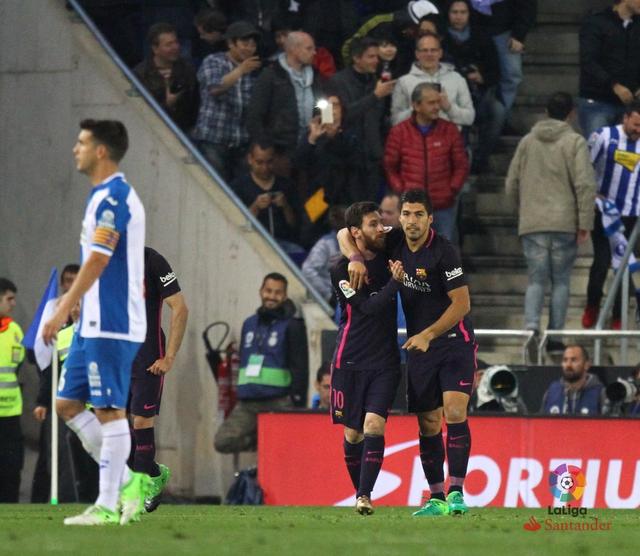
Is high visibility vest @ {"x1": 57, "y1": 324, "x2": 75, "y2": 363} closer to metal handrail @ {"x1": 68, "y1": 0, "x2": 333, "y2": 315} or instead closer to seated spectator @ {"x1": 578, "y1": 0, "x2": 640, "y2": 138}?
metal handrail @ {"x1": 68, "y1": 0, "x2": 333, "y2": 315}

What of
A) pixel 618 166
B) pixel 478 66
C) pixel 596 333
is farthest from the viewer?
pixel 478 66

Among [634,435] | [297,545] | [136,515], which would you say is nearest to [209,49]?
[634,435]

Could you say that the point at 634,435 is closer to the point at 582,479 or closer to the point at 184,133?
the point at 582,479

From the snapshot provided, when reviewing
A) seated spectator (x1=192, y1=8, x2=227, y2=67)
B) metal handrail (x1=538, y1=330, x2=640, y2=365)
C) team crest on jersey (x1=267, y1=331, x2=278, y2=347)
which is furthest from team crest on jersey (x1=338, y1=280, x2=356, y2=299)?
seated spectator (x1=192, y1=8, x2=227, y2=67)

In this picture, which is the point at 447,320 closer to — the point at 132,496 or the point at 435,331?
the point at 435,331

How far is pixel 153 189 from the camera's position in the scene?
19797 millimetres

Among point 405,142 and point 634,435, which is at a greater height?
point 405,142

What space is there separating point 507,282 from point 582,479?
379cm

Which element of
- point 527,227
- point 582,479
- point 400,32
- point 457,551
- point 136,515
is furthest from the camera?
point 400,32

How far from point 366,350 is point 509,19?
25.4 feet

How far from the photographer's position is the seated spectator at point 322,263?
18.6 metres

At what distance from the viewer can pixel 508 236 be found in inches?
800

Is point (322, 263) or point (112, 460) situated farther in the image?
point (322, 263)

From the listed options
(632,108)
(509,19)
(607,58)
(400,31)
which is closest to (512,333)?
(632,108)
